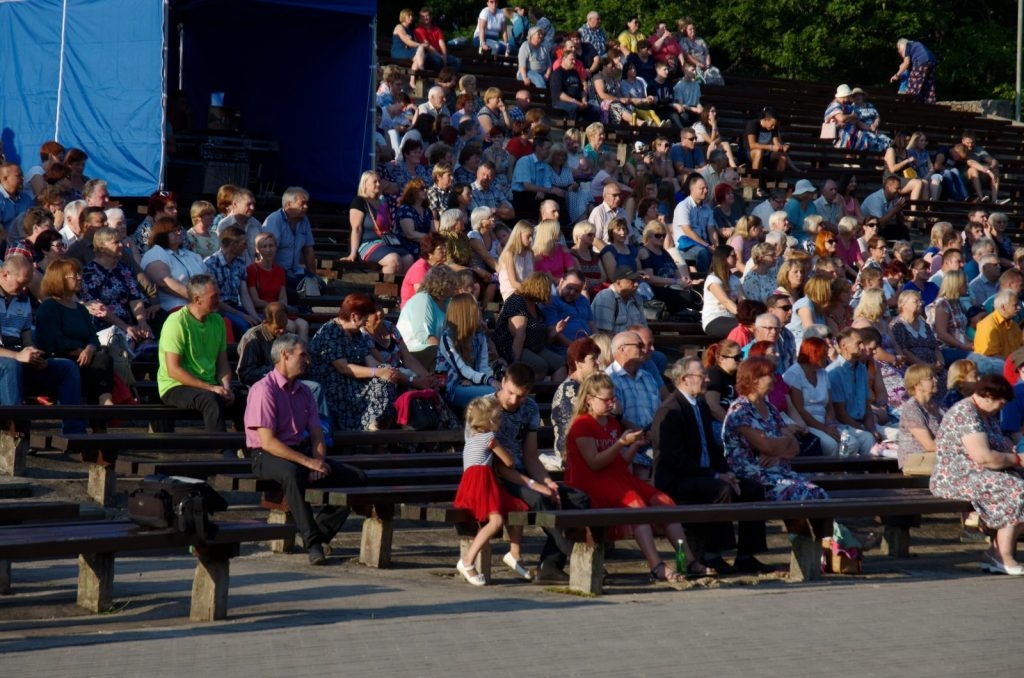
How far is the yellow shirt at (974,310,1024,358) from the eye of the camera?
16.5 meters

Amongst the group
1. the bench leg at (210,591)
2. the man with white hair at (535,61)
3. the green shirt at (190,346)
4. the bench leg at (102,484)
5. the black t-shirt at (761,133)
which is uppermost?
the man with white hair at (535,61)

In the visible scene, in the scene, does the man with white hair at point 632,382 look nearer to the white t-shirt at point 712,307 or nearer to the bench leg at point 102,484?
the bench leg at point 102,484

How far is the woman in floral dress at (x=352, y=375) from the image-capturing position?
11836mm

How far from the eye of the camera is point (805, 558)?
10.7 metres

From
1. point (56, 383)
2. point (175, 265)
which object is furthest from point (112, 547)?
point (175, 265)

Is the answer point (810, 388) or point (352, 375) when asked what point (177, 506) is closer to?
point (352, 375)

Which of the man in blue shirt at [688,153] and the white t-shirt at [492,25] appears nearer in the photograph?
the man in blue shirt at [688,153]

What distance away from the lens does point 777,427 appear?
1135 centimetres

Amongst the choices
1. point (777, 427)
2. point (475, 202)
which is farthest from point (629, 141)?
point (777, 427)

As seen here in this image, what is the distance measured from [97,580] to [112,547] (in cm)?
61

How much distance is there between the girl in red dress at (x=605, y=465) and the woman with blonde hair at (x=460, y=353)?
2172mm

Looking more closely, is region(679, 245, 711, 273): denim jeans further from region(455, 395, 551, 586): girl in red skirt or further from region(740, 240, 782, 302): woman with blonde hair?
A: region(455, 395, 551, 586): girl in red skirt

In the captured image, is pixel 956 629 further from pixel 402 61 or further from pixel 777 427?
pixel 402 61

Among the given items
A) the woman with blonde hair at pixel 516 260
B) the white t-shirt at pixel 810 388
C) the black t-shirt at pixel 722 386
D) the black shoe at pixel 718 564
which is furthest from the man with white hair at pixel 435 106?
the black shoe at pixel 718 564
